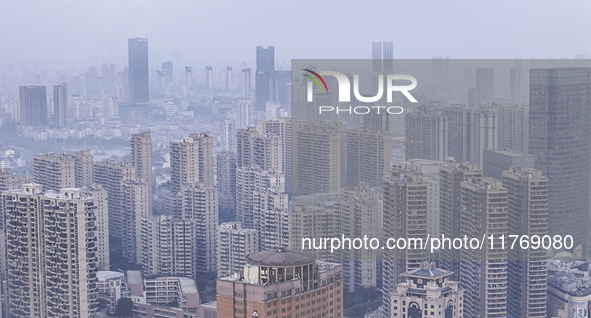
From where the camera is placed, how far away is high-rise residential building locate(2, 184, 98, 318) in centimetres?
602

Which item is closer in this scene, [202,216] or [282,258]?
[282,258]

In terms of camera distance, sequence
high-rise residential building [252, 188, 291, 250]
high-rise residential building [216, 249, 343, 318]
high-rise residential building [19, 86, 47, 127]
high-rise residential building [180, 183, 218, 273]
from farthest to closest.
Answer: high-rise residential building [19, 86, 47, 127]
high-rise residential building [180, 183, 218, 273]
high-rise residential building [252, 188, 291, 250]
high-rise residential building [216, 249, 343, 318]

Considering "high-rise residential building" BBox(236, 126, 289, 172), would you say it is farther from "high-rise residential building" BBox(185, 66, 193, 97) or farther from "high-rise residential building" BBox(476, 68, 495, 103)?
"high-rise residential building" BBox(476, 68, 495, 103)

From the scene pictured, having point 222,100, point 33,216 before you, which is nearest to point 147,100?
point 222,100

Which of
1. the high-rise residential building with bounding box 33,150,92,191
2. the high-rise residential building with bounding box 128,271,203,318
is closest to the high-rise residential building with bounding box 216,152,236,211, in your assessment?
the high-rise residential building with bounding box 33,150,92,191

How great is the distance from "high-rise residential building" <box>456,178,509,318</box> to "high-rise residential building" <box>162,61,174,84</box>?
15.2 feet

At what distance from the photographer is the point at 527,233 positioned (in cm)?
525

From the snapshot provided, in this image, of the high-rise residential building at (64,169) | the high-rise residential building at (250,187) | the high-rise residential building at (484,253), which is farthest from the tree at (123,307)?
the high-rise residential building at (484,253)

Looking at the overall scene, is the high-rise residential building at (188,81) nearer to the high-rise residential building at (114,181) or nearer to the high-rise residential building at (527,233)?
the high-rise residential building at (114,181)

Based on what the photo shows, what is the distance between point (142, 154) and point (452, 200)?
5.36m

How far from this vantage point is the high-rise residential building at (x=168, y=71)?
31.7 feet

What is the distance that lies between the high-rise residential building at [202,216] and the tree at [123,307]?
69 cm

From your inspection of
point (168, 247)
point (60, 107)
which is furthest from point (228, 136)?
point (168, 247)

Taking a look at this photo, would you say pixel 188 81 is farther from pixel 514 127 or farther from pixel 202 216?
pixel 514 127
